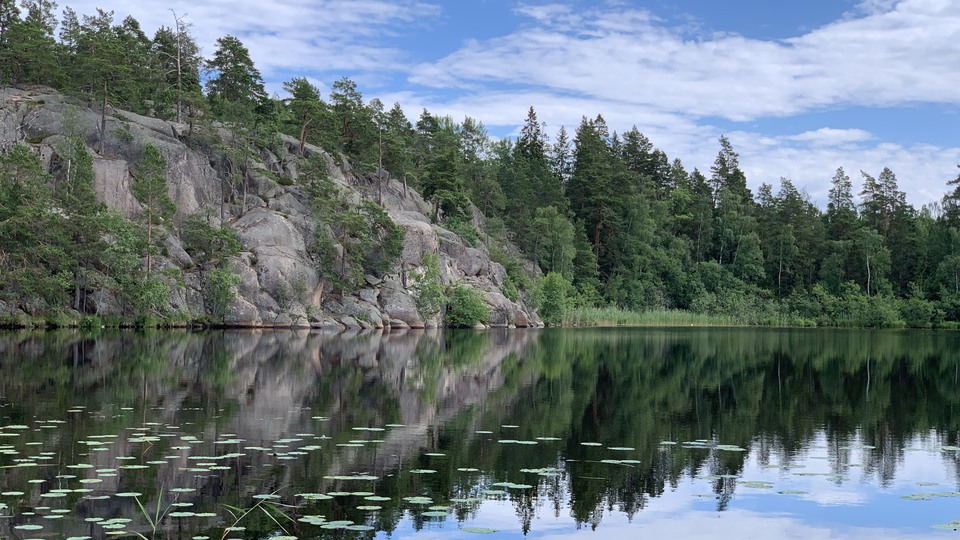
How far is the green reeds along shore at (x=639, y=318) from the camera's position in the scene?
10022 cm

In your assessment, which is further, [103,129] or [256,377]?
[103,129]

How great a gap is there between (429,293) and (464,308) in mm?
4897

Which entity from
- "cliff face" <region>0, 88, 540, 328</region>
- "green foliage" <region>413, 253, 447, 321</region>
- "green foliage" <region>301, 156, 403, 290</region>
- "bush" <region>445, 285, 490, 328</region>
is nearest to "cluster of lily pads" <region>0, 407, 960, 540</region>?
"cliff face" <region>0, 88, 540, 328</region>

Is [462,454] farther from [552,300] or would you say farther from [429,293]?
[552,300]

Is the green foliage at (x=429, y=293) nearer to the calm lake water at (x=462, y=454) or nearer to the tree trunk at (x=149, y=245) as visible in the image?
the tree trunk at (x=149, y=245)

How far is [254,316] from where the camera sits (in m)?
67.4

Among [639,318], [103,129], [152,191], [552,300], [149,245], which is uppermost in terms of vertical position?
[103,129]

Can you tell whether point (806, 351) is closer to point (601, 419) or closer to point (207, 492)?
point (601, 419)

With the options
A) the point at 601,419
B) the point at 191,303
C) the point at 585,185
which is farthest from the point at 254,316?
the point at 585,185

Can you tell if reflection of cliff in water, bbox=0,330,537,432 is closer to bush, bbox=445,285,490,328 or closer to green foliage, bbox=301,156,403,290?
green foliage, bbox=301,156,403,290

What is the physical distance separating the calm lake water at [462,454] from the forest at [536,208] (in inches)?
1233

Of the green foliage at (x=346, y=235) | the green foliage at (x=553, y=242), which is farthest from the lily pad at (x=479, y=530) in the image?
the green foliage at (x=553, y=242)

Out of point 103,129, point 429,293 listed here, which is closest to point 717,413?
point 429,293

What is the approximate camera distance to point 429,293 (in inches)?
3071
